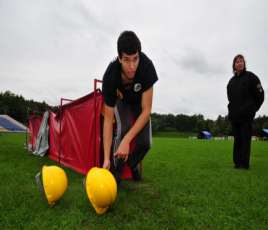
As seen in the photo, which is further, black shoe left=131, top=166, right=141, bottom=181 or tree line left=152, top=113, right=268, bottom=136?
tree line left=152, top=113, right=268, bottom=136

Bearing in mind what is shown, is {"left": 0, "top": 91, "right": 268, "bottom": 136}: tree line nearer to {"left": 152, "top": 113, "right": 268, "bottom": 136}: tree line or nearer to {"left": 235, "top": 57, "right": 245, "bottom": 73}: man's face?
{"left": 152, "top": 113, "right": 268, "bottom": 136}: tree line

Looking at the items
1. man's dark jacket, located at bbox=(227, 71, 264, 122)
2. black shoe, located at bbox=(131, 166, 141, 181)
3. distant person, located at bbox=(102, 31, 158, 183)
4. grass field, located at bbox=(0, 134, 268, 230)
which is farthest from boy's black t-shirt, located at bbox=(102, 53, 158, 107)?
man's dark jacket, located at bbox=(227, 71, 264, 122)

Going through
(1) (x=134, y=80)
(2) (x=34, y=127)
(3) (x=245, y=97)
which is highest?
(3) (x=245, y=97)

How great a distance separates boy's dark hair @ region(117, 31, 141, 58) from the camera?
2.22 m

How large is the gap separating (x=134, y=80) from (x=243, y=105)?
9.66ft

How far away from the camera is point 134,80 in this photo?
2.59 meters

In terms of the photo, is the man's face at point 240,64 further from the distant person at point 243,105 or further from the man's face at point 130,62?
the man's face at point 130,62

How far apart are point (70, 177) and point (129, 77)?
201 centimetres

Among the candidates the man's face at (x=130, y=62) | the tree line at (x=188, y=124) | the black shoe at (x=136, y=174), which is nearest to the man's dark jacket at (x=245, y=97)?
the black shoe at (x=136, y=174)

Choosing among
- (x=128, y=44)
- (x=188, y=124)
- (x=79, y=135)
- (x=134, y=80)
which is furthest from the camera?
(x=188, y=124)

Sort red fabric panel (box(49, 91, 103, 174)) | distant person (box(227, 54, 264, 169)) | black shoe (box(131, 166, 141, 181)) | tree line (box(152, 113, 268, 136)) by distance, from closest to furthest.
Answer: black shoe (box(131, 166, 141, 181))
red fabric panel (box(49, 91, 103, 174))
distant person (box(227, 54, 264, 169))
tree line (box(152, 113, 268, 136))

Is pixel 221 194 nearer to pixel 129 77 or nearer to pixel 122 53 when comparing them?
pixel 129 77

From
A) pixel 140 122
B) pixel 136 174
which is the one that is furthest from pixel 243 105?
pixel 140 122

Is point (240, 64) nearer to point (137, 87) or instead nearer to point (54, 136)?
point (137, 87)
